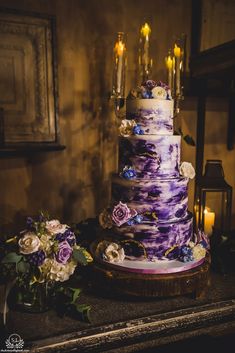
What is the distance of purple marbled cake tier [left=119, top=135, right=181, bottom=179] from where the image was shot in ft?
5.63

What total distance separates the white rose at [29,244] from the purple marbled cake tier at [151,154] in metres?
0.61

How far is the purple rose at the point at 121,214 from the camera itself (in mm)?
1651

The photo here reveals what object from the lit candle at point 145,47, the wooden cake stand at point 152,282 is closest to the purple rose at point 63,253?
the wooden cake stand at point 152,282

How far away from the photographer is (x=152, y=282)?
1599mm

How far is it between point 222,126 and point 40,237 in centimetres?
221

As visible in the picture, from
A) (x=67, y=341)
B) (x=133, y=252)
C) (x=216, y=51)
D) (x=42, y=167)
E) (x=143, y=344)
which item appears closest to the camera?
(x=67, y=341)

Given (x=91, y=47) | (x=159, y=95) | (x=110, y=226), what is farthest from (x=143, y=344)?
(x=91, y=47)

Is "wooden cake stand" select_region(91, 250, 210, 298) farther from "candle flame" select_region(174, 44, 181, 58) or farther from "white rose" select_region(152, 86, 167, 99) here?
"candle flame" select_region(174, 44, 181, 58)

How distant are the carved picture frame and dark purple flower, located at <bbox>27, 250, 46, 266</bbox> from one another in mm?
1228

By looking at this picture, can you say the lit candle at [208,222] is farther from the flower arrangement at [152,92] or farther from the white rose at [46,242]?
the white rose at [46,242]

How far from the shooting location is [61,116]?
268 cm

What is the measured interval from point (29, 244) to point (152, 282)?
1.97 feet

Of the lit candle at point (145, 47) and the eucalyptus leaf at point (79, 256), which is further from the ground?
the lit candle at point (145, 47)

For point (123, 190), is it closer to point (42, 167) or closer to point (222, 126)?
point (42, 167)
